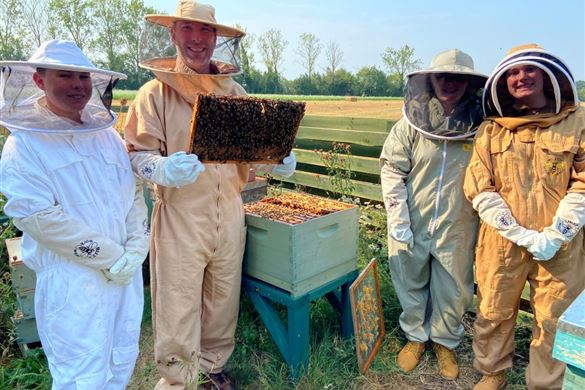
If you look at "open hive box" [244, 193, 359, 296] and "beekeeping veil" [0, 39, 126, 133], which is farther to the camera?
"open hive box" [244, 193, 359, 296]

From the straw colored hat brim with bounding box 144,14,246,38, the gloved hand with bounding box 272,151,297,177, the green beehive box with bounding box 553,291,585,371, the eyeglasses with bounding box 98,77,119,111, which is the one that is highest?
the straw colored hat brim with bounding box 144,14,246,38

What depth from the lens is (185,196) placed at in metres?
2.46

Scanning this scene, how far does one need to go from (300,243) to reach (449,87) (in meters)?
1.40

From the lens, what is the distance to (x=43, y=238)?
184 centimetres

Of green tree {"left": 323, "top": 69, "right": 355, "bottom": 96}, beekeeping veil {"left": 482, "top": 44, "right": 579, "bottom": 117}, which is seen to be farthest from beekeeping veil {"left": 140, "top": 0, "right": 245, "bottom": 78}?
green tree {"left": 323, "top": 69, "right": 355, "bottom": 96}

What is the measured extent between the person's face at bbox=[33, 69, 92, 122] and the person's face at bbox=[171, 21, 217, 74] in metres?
0.64

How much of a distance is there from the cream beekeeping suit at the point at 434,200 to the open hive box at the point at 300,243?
363mm

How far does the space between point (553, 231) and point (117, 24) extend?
52.2 m

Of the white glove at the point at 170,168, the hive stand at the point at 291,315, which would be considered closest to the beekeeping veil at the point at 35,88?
the white glove at the point at 170,168

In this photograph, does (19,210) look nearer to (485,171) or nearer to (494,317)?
(485,171)

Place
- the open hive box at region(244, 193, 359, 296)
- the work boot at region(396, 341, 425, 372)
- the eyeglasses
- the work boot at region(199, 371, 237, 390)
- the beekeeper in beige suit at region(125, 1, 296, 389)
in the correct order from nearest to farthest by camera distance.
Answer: the eyeglasses < the beekeeper in beige suit at region(125, 1, 296, 389) < the open hive box at region(244, 193, 359, 296) < the work boot at region(199, 371, 237, 390) < the work boot at region(396, 341, 425, 372)

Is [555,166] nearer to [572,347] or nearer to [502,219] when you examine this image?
[502,219]

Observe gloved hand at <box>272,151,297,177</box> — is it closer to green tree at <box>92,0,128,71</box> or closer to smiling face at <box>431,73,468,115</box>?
smiling face at <box>431,73,468,115</box>

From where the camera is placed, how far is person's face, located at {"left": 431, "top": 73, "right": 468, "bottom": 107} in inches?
105
